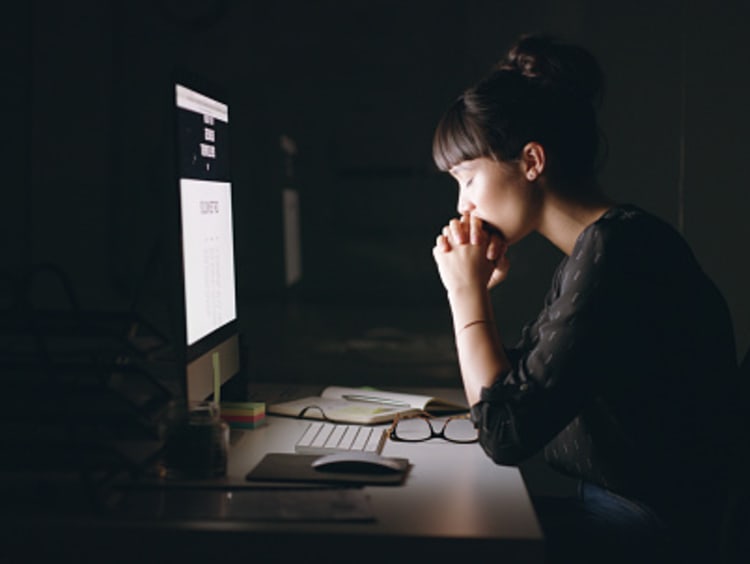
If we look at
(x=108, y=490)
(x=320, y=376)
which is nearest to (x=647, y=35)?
(x=320, y=376)

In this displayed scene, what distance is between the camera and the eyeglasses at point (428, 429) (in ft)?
4.71

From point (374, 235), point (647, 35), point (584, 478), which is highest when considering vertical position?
point (647, 35)

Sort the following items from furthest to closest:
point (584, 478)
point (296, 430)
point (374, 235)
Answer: point (374, 235) < point (296, 430) < point (584, 478)

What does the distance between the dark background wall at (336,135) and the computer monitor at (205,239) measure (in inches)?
27.7

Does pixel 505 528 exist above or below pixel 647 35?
below

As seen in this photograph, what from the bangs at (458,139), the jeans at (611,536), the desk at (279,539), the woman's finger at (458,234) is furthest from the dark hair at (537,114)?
the desk at (279,539)

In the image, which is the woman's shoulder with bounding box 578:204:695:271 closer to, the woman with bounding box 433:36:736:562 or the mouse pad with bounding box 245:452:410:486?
the woman with bounding box 433:36:736:562

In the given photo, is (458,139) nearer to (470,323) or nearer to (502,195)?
(502,195)

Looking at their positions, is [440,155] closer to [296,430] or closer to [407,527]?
[296,430]

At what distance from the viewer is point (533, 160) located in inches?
55.3

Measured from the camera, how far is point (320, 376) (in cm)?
231

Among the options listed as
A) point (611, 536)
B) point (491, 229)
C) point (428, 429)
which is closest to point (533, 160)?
point (491, 229)

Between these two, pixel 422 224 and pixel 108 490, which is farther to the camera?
pixel 422 224

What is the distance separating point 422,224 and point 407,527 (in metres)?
1.38
